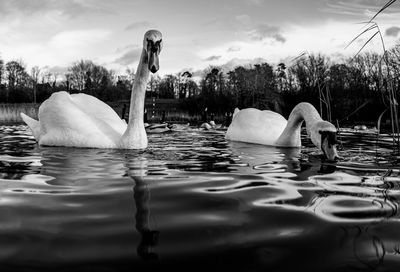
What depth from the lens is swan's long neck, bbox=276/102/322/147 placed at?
19.2 feet

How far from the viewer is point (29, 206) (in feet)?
7.74

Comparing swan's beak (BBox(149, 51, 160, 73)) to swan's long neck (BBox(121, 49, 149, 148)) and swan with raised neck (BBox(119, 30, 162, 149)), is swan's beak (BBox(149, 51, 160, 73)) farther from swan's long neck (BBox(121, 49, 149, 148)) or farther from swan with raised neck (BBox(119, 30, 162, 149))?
swan's long neck (BBox(121, 49, 149, 148))

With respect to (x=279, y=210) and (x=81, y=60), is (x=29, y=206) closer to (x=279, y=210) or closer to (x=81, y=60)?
(x=279, y=210)

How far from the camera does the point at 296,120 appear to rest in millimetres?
6676

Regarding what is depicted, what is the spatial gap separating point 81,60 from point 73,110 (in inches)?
3600

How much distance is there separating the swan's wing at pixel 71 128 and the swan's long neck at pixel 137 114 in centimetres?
27

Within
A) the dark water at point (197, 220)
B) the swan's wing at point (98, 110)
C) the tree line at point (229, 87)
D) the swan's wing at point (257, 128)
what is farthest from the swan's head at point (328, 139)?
the tree line at point (229, 87)

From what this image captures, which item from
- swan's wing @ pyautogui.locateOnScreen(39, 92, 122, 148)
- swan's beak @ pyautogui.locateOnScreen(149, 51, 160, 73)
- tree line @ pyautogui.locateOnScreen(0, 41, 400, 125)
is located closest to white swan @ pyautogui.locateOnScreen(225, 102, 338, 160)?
swan's beak @ pyautogui.locateOnScreen(149, 51, 160, 73)

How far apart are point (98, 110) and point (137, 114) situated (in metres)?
1.51

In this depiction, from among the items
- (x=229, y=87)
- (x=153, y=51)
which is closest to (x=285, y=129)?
(x=153, y=51)

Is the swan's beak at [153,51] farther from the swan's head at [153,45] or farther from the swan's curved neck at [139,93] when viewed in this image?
the swan's curved neck at [139,93]

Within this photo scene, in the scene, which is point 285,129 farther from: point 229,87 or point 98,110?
point 229,87

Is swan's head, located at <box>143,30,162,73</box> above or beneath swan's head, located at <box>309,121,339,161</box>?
above

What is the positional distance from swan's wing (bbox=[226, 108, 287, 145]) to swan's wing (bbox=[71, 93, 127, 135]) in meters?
2.73
